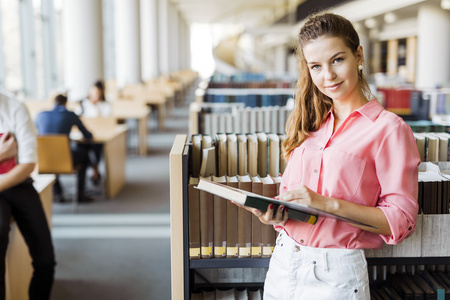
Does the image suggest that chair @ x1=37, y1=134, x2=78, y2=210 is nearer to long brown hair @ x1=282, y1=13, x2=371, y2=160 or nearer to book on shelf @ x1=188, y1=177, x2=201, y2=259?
book on shelf @ x1=188, y1=177, x2=201, y2=259

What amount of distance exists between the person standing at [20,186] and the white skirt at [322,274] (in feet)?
5.55

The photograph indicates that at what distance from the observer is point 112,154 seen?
6.14 meters

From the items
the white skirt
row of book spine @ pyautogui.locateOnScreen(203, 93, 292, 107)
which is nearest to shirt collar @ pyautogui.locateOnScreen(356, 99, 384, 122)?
the white skirt

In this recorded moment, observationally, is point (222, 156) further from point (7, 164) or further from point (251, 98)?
point (251, 98)

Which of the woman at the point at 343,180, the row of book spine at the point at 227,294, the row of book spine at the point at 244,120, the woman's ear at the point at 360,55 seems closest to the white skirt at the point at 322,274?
the woman at the point at 343,180

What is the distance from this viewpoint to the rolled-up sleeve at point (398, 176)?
4.48ft

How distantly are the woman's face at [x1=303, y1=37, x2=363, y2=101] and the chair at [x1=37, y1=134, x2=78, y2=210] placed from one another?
415 centimetres

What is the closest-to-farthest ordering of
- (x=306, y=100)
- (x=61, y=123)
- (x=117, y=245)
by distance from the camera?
(x=306, y=100) < (x=117, y=245) < (x=61, y=123)

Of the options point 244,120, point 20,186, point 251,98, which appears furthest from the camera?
point 251,98

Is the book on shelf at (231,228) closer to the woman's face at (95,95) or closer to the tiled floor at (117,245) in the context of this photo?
the tiled floor at (117,245)

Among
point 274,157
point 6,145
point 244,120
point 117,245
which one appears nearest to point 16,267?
point 6,145

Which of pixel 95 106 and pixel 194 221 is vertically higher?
pixel 95 106

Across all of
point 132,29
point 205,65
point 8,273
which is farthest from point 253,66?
point 8,273

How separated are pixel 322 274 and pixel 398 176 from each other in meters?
0.35
